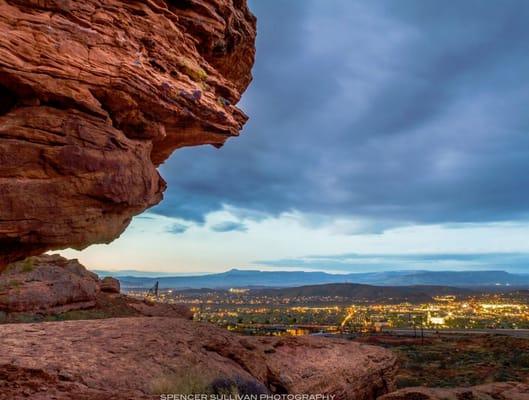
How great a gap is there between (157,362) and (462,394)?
10.9 metres

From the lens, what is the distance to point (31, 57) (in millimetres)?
14078

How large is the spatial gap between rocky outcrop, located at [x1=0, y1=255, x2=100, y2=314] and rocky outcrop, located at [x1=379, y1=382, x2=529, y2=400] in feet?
86.4

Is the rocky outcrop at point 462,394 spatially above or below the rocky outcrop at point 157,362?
below

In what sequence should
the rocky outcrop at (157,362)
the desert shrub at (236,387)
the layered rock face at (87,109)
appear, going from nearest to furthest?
the rocky outcrop at (157,362) < the desert shrub at (236,387) < the layered rock face at (87,109)

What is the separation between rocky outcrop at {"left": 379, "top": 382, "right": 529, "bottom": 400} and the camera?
15422 millimetres

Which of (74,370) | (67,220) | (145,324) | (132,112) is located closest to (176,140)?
(132,112)

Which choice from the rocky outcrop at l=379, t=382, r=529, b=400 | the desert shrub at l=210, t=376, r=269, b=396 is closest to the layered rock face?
the desert shrub at l=210, t=376, r=269, b=396

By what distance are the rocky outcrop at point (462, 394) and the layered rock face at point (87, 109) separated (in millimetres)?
11946

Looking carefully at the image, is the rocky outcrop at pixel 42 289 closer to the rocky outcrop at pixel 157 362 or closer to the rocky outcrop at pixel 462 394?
the rocky outcrop at pixel 157 362

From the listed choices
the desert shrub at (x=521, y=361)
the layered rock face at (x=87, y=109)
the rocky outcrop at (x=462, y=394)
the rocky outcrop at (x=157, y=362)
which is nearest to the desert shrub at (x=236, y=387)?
the rocky outcrop at (x=157, y=362)

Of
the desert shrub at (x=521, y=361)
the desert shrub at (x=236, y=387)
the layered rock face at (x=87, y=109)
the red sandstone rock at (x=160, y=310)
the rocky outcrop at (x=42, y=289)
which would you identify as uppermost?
the layered rock face at (x=87, y=109)

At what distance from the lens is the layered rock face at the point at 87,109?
1395cm

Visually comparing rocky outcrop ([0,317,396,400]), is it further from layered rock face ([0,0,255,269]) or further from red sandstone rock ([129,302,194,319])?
red sandstone rock ([129,302,194,319])

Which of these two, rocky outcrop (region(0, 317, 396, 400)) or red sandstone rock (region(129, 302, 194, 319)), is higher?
rocky outcrop (region(0, 317, 396, 400))
